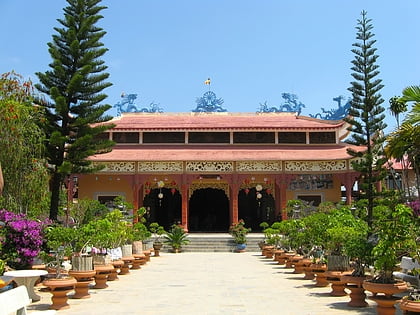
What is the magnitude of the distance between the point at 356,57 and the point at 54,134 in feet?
33.0

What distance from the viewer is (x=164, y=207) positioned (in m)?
22.4

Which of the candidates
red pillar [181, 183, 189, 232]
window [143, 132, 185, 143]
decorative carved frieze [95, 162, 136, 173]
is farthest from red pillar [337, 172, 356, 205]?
decorative carved frieze [95, 162, 136, 173]

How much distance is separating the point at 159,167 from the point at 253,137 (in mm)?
4710

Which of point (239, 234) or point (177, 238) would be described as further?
point (177, 238)

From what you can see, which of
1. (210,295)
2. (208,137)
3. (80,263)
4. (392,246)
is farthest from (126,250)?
(208,137)

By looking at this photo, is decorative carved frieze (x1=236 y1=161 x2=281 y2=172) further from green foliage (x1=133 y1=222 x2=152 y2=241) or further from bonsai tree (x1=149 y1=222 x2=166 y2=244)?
green foliage (x1=133 y1=222 x2=152 y2=241)

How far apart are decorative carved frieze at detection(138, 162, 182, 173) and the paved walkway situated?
8248mm

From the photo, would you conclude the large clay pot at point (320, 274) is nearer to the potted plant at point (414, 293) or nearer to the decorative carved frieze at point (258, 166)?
the potted plant at point (414, 293)

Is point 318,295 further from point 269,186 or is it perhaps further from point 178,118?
point 178,118

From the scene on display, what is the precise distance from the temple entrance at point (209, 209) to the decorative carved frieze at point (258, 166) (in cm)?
352

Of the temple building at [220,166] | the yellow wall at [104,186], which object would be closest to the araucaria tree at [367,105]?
the temple building at [220,166]

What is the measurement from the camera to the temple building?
19469mm

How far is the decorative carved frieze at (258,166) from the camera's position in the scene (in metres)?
19.5

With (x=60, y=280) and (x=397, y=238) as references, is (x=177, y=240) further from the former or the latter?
(x=397, y=238)
